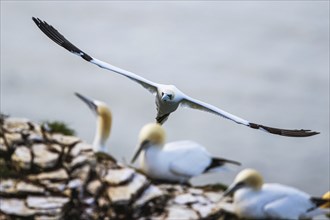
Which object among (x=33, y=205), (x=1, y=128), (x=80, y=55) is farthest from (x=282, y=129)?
(x=1, y=128)

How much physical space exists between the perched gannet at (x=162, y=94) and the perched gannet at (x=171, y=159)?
6.69 m

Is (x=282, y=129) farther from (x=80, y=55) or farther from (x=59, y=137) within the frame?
(x=59, y=137)

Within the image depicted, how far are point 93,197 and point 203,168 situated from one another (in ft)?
7.18

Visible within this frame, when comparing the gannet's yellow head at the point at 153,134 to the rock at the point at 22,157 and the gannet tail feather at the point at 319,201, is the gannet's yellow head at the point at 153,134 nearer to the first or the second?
the rock at the point at 22,157

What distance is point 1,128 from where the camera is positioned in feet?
65.6

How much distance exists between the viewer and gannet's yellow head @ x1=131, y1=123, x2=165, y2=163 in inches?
811

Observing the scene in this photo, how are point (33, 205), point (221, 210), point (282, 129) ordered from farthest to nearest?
point (221, 210), point (33, 205), point (282, 129)

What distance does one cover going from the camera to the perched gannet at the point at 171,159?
20.4 metres

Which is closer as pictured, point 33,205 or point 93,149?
point 33,205

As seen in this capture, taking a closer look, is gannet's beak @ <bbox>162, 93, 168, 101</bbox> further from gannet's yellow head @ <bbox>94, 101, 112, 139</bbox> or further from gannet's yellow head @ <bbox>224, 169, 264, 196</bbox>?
gannet's yellow head @ <bbox>94, 101, 112, 139</bbox>

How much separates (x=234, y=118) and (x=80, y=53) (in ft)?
5.99

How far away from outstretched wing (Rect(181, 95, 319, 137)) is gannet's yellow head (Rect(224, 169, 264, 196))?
662cm

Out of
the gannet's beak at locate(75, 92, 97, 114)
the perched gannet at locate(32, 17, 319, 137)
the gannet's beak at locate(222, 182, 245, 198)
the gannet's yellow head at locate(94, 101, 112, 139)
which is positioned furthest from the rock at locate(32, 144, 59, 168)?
the perched gannet at locate(32, 17, 319, 137)

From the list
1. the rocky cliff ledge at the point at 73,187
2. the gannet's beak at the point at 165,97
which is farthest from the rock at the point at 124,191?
the gannet's beak at the point at 165,97
